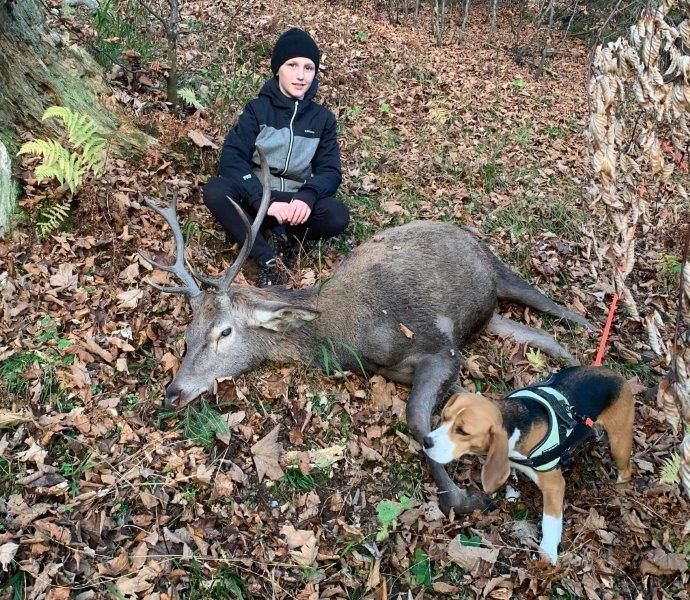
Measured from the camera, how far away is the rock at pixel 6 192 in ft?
15.5

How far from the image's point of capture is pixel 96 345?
14.2ft

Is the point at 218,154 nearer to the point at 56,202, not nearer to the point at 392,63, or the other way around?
the point at 56,202

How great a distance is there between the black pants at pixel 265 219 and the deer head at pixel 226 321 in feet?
1.90

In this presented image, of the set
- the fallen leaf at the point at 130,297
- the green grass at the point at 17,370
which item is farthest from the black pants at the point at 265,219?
the green grass at the point at 17,370

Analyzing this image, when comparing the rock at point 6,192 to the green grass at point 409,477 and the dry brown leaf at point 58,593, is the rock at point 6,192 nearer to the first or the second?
the dry brown leaf at point 58,593

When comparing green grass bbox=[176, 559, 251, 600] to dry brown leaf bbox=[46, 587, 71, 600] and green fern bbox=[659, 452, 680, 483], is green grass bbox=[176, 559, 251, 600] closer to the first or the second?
dry brown leaf bbox=[46, 587, 71, 600]

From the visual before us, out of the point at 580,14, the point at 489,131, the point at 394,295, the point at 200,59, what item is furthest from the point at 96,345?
the point at 580,14

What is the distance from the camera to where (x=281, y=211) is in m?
5.20

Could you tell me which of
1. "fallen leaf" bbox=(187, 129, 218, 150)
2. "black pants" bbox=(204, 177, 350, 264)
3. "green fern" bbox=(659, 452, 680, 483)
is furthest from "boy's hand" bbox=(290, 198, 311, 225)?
"green fern" bbox=(659, 452, 680, 483)

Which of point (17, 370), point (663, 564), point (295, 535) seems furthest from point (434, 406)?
point (17, 370)

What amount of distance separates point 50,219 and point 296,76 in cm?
254

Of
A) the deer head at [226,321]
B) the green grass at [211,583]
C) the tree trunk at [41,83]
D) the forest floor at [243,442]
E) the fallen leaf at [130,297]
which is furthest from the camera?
the tree trunk at [41,83]

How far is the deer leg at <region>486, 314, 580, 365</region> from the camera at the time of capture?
5266mm

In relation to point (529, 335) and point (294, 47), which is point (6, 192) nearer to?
point (294, 47)
